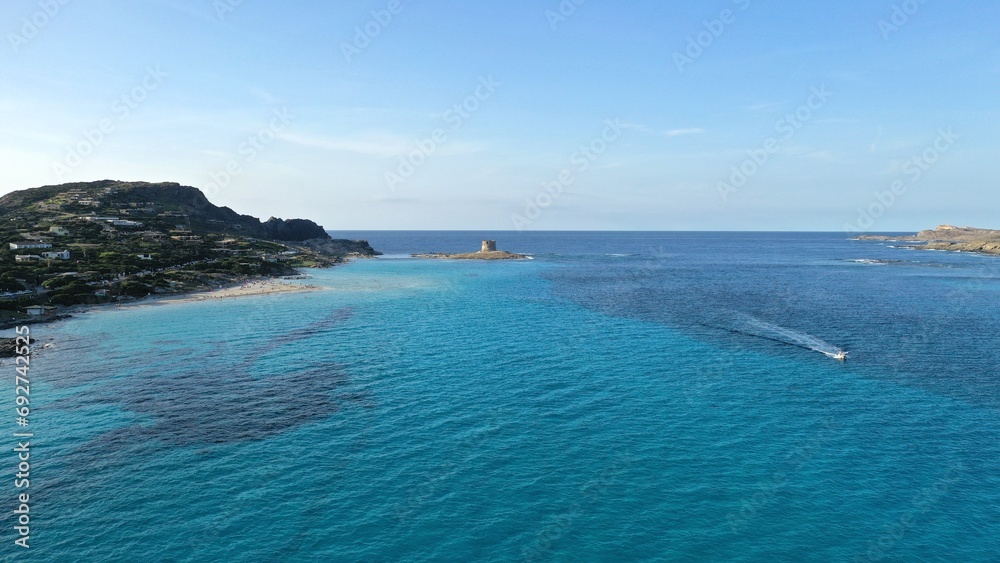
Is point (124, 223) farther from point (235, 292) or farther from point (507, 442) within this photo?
point (507, 442)

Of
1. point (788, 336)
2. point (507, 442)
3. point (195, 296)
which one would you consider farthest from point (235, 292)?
point (788, 336)

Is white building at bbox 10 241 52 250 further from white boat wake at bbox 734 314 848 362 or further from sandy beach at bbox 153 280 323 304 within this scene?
white boat wake at bbox 734 314 848 362

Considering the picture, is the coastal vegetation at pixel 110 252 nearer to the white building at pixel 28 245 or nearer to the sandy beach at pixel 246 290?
the white building at pixel 28 245

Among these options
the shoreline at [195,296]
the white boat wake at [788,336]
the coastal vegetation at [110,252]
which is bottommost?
the white boat wake at [788,336]

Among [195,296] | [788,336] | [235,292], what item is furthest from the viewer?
[235,292]

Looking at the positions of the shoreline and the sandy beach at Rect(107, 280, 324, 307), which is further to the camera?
the sandy beach at Rect(107, 280, 324, 307)

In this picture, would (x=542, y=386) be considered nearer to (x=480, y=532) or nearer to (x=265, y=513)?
(x=480, y=532)

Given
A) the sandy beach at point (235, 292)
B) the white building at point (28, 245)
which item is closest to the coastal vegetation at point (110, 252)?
the white building at point (28, 245)

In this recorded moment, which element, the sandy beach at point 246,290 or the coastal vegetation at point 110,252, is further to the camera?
the sandy beach at point 246,290

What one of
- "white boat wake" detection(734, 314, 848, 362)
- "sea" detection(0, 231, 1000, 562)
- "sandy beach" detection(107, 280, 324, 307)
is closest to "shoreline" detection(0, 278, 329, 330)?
"sandy beach" detection(107, 280, 324, 307)
